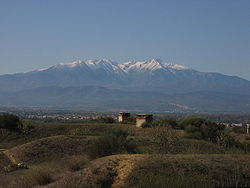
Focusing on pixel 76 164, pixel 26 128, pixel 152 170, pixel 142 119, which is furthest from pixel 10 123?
pixel 152 170

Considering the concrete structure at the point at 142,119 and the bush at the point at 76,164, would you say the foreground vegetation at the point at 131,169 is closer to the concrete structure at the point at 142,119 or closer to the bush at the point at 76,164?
the bush at the point at 76,164

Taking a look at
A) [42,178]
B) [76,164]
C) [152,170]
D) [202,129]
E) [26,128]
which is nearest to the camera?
[152,170]

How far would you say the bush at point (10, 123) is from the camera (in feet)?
138

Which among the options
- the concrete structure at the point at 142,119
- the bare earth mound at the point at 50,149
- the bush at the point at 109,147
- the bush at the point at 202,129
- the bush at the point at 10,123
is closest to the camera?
the bush at the point at 109,147

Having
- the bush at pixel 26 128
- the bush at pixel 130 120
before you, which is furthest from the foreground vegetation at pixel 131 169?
the bush at pixel 130 120

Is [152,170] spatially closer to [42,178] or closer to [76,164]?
[76,164]

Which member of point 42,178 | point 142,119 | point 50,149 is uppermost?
point 142,119

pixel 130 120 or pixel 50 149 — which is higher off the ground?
pixel 130 120

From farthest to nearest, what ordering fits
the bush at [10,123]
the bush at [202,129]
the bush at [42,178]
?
the bush at [10,123], the bush at [202,129], the bush at [42,178]

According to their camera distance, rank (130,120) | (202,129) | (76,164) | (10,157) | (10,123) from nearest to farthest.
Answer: (76,164)
(10,157)
(202,129)
(10,123)
(130,120)

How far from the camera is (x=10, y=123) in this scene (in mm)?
42562

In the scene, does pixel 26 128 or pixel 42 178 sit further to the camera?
pixel 26 128

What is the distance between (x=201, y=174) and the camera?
16.2 meters

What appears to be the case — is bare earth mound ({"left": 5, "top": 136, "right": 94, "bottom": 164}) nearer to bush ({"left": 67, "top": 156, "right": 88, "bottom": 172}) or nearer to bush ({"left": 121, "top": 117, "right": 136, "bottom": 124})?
bush ({"left": 67, "top": 156, "right": 88, "bottom": 172})
